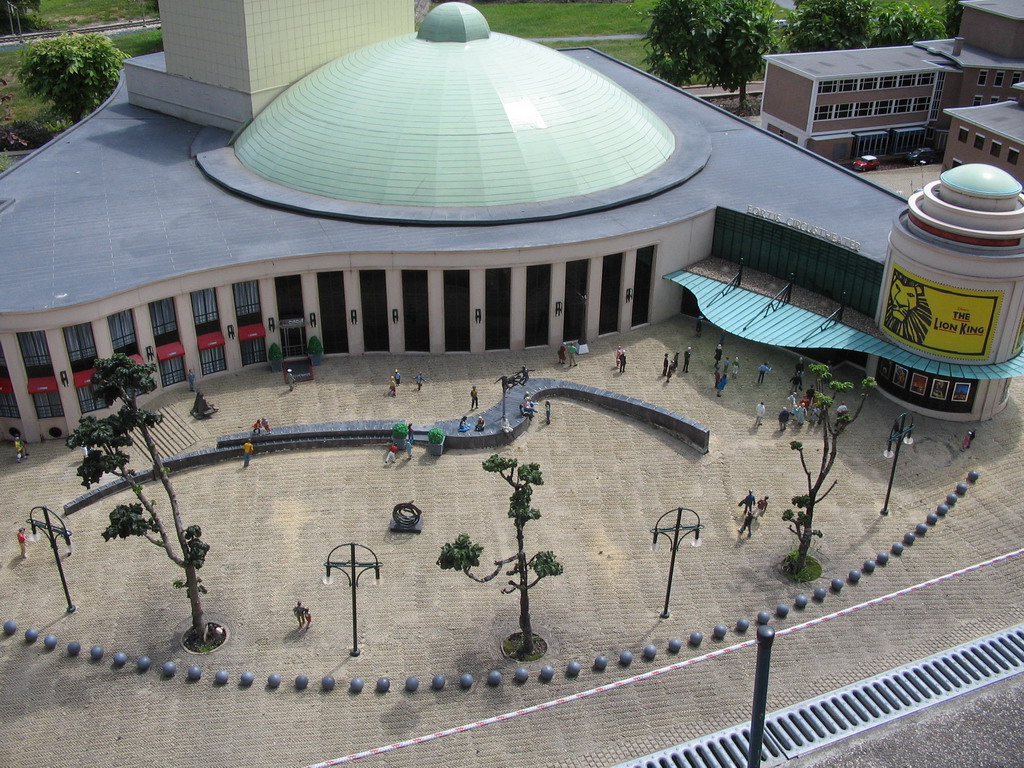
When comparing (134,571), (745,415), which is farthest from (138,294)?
(745,415)

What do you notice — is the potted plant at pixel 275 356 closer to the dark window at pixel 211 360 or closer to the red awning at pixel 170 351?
the dark window at pixel 211 360

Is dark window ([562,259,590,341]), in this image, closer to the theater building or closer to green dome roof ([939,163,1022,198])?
the theater building

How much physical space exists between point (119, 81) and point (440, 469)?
58.6 meters

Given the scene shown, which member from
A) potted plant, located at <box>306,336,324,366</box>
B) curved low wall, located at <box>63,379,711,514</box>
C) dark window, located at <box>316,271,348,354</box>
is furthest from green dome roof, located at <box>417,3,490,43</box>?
curved low wall, located at <box>63,379,711,514</box>

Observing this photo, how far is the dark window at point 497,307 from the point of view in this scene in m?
67.8

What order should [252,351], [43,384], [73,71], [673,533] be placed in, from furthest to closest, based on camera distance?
[73,71], [252,351], [43,384], [673,533]

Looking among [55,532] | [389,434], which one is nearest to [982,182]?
[389,434]

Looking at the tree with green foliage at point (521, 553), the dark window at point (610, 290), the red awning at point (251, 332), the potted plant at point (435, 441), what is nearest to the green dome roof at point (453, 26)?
the dark window at point (610, 290)

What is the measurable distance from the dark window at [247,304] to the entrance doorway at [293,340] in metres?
1.71

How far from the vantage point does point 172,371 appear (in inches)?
2549

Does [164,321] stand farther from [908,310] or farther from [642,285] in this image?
[908,310]

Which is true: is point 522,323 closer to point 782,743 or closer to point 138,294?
point 138,294

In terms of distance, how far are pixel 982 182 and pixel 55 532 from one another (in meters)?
51.0

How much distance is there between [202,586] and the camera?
157 ft
